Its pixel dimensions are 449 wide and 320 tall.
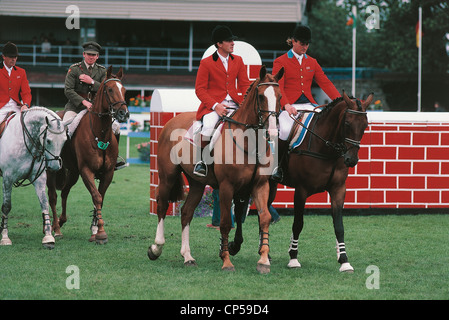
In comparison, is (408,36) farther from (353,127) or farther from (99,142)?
(353,127)

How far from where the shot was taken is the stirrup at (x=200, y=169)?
808cm

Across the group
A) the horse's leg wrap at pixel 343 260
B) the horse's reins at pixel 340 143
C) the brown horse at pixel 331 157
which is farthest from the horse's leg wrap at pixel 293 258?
the horse's reins at pixel 340 143

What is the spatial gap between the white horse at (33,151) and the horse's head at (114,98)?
0.71 metres

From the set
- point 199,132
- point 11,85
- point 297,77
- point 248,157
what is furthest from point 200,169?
point 11,85

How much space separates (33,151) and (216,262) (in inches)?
123

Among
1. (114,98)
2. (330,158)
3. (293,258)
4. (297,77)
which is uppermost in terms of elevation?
(297,77)

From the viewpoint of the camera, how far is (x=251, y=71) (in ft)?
43.0

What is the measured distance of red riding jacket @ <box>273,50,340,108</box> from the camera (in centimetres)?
895

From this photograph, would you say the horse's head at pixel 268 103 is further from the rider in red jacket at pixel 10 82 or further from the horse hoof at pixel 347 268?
the rider in red jacket at pixel 10 82

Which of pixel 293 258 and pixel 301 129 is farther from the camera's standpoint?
pixel 301 129

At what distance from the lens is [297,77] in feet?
29.6

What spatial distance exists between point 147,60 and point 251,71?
25.2m
